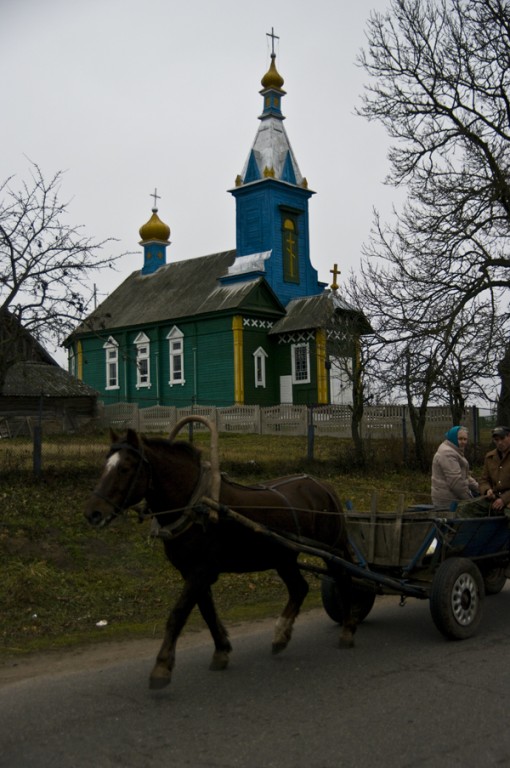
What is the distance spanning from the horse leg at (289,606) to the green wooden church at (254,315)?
29750mm

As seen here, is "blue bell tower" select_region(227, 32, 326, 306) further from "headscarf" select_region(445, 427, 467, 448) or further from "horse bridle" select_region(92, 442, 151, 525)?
"horse bridle" select_region(92, 442, 151, 525)

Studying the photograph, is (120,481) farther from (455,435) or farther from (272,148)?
(272,148)

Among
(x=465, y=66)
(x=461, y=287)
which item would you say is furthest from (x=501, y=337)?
(x=465, y=66)

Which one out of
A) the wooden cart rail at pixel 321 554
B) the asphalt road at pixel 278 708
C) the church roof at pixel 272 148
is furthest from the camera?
the church roof at pixel 272 148

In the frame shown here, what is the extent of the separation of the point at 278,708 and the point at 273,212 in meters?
36.8

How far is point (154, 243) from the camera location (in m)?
50.0

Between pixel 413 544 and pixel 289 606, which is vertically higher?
pixel 413 544

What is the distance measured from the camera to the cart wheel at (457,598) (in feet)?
25.0

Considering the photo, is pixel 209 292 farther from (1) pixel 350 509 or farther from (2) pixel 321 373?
(1) pixel 350 509

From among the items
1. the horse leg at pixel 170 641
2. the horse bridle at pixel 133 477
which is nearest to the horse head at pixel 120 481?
the horse bridle at pixel 133 477

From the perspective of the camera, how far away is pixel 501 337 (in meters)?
20.9

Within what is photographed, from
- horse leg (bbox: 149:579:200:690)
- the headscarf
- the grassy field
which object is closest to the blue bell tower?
the grassy field

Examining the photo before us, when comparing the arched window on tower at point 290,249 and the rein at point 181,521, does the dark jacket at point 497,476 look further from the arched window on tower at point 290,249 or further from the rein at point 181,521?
the arched window on tower at point 290,249

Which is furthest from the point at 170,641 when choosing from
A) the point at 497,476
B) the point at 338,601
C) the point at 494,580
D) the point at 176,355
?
the point at 176,355
